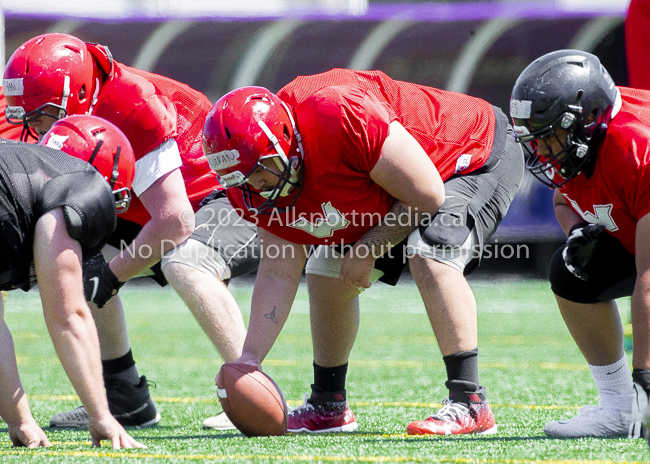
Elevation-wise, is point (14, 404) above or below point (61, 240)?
below

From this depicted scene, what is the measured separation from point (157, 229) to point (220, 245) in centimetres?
34

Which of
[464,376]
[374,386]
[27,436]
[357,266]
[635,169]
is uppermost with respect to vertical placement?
[635,169]

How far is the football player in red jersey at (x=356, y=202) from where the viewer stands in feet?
10.9

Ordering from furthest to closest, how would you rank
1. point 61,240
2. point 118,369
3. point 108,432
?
point 118,369 → point 108,432 → point 61,240

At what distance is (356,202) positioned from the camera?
11.5 ft

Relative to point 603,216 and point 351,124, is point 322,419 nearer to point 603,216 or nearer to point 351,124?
point 351,124

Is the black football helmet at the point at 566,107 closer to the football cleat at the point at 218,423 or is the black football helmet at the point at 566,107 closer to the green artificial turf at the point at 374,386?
the green artificial turf at the point at 374,386

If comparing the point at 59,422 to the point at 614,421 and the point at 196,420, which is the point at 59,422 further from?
the point at 614,421

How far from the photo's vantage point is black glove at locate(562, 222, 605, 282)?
137 inches

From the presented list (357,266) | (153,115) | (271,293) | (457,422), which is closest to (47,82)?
(153,115)

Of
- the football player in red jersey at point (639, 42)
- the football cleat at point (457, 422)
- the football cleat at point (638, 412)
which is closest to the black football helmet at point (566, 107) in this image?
the football cleat at point (638, 412)

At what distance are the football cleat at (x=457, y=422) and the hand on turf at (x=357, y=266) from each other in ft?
1.91

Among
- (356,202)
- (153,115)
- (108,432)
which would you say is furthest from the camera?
(153,115)

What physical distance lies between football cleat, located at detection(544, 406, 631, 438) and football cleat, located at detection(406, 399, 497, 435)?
0.75 ft
